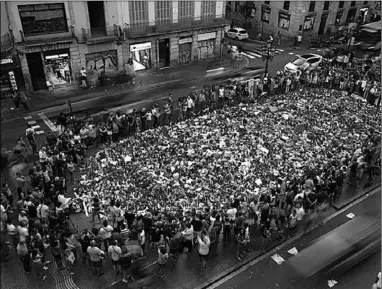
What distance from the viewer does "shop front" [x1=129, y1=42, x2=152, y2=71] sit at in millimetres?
33281

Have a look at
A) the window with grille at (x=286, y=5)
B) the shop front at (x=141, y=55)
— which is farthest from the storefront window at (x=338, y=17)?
the shop front at (x=141, y=55)

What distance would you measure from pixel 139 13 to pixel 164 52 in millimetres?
4861

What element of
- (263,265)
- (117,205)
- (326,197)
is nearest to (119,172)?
(117,205)

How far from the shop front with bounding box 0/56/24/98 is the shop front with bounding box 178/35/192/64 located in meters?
15.0

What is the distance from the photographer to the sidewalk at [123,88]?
2685 centimetres

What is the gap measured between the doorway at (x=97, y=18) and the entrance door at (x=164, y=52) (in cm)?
584

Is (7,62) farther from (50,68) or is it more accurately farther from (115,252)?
(115,252)

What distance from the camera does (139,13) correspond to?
3162 centimetres

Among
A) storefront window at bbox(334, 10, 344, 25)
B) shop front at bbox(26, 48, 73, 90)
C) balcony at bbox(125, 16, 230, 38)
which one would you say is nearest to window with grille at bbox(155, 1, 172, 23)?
balcony at bbox(125, 16, 230, 38)

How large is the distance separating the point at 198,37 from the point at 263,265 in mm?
27390

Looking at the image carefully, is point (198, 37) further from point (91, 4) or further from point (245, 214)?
point (245, 214)

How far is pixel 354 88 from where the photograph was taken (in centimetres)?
2778

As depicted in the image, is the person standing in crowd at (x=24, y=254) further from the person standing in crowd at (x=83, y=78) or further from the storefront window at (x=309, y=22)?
the storefront window at (x=309, y=22)

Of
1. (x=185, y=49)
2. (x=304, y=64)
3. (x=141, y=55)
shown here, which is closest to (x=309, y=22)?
(x=304, y=64)
